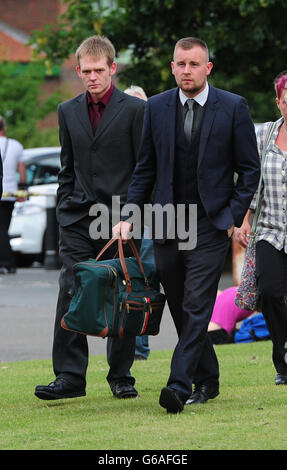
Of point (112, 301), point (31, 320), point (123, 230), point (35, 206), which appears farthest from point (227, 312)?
point (35, 206)

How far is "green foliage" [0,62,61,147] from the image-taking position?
110 ft

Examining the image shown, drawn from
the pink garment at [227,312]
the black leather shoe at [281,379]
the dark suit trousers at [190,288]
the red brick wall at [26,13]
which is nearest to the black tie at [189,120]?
the dark suit trousers at [190,288]

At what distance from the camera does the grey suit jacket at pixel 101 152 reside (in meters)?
6.95

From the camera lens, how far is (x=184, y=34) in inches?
697

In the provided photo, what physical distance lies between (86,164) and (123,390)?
56.2 inches

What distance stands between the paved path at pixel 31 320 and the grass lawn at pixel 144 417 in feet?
4.72

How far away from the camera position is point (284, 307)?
745 centimetres

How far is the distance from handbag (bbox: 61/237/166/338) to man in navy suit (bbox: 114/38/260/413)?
14cm

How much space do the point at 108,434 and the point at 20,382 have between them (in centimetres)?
Answer: 245

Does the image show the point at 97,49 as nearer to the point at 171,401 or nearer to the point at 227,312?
the point at 171,401

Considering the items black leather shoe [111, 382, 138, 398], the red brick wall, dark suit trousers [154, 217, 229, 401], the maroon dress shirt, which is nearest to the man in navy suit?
dark suit trousers [154, 217, 229, 401]

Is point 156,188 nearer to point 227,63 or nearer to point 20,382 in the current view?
point 20,382

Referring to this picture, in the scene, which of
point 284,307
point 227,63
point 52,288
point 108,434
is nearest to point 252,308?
point 284,307

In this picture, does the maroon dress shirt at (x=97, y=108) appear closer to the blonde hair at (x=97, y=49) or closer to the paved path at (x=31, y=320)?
the blonde hair at (x=97, y=49)
